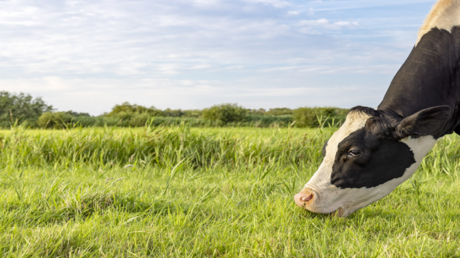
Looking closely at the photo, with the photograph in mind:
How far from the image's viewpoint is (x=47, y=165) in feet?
18.3

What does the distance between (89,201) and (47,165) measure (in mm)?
3105

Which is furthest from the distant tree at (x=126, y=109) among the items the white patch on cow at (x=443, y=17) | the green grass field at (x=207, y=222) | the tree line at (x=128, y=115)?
the white patch on cow at (x=443, y=17)

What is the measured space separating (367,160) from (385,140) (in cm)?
22

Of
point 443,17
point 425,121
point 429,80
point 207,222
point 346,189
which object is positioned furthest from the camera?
point 443,17

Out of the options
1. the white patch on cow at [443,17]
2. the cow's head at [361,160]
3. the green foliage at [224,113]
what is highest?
the white patch on cow at [443,17]

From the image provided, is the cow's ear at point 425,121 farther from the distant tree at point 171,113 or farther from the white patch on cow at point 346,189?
the distant tree at point 171,113

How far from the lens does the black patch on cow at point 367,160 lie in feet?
9.41

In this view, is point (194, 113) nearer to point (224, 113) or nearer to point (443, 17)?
point (224, 113)

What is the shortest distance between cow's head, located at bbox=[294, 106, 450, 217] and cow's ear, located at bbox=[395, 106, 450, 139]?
4 cm

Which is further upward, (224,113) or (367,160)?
(224,113)

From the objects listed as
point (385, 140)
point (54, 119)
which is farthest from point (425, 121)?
point (54, 119)

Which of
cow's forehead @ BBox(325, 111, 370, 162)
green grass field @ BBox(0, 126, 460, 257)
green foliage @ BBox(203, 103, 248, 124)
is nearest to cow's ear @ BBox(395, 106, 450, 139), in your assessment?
cow's forehead @ BBox(325, 111, 370, 162)

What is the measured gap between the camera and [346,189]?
2.93 metres

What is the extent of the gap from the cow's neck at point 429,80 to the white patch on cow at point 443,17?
80 mm
